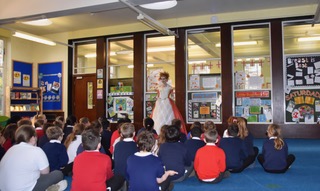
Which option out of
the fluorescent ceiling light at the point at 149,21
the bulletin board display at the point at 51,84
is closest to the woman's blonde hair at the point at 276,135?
the fluorescent ceiling light at the point at 149,21

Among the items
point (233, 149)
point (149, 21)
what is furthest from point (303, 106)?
point (233, 149)

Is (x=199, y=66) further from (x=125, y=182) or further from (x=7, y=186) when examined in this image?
(x=7, y=186)

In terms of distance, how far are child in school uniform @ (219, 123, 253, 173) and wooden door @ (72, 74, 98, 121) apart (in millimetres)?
7546

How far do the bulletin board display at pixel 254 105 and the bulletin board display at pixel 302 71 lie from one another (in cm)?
80

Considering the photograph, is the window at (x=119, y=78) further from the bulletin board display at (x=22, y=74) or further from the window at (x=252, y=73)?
the window at (x=252, y=73)

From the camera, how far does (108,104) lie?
11.5 m

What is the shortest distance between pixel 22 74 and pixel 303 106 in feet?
32.6

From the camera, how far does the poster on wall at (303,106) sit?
9180 mm

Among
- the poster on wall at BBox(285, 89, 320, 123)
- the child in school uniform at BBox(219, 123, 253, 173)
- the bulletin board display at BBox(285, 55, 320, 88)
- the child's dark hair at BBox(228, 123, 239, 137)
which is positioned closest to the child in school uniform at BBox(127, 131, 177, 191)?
the child in school uniform at BBox(219, 123, 253, 173)

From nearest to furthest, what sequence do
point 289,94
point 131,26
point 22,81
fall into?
1. point 289,94
2. point 131,26
3. point 22,81

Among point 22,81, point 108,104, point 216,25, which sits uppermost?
point 216,25

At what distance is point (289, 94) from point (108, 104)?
613 centimetres

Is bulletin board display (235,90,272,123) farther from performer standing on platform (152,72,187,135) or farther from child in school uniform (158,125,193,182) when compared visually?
child in school uniform (158,125,193,182)

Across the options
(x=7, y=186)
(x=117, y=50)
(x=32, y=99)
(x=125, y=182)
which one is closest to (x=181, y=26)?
(x=117, y=50)
